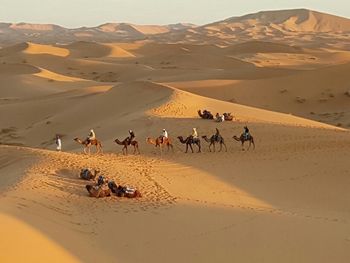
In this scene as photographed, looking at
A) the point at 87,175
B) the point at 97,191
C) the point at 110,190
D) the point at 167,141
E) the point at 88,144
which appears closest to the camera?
the point at 97,191

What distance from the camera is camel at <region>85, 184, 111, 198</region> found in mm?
12742

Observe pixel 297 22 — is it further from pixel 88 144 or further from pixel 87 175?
pixel 87 175

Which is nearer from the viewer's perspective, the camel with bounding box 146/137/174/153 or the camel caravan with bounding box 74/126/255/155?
the camel caravan with bounding box 74/126/255/155

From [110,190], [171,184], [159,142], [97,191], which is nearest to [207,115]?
[159,142]

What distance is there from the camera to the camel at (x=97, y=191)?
1274 centimetres

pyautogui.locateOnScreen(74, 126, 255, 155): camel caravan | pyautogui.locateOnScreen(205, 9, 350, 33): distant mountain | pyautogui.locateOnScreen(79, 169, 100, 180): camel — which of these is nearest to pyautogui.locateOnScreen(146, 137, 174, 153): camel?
pyautogui.locateOnScreen(74, 126, 255, 155): camel caravan

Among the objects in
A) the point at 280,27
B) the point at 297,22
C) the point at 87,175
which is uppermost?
the point at 297,22

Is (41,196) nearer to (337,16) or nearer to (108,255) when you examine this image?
(108,255)

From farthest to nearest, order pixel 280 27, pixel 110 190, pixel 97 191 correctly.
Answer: pixel 280 27
pixel 110 190
pixel 97 191

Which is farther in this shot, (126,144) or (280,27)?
(280,27)

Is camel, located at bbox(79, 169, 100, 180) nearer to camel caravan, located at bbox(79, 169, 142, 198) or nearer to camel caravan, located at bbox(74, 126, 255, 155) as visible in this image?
camel caravan, located at bbox(79, 169, 142, 198)

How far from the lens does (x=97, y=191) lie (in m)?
12.7

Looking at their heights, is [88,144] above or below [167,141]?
below

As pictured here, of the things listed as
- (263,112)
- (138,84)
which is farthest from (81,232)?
(138,84)
